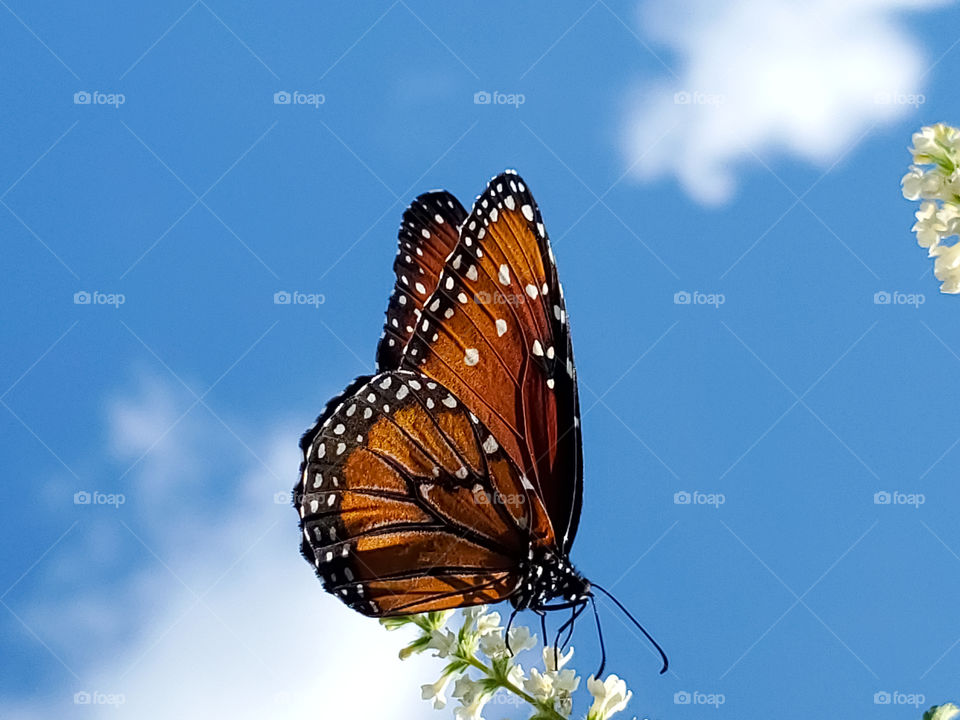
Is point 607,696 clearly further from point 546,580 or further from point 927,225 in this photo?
point 927,225

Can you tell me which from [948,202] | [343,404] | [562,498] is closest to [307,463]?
[343,404]

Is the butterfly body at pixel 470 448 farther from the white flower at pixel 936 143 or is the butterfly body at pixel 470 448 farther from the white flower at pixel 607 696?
the white flower at pixel 936 143

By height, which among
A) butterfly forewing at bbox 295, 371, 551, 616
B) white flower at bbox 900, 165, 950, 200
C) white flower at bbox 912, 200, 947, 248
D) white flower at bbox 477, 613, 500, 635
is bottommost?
white flower at bbox 477, 613, 500, 635

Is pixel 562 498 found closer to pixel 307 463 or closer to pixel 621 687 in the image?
pixel 621 687

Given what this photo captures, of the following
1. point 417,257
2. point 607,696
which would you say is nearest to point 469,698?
point 607,696

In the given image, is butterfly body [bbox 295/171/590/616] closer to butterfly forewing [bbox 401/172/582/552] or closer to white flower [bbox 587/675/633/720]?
butterfly forewing [bbox 401/172/582/552]

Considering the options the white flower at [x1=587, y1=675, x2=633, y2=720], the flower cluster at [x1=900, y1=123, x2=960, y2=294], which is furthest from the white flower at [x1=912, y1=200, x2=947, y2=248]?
the white flower at [x1=587, y1=675, x2=633, y2=720]
